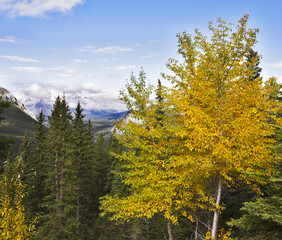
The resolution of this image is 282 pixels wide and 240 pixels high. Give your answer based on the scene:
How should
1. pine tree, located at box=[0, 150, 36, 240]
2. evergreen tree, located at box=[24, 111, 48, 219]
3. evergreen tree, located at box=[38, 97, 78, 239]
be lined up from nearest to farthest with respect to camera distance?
pine tree, located at box=[0, 150, 36, 240] < evergreen tree, located at box=[38, 97, 78, 239] < evergreen tree, located at box=[24, 111, 48, 219]

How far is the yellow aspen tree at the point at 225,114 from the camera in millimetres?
10234

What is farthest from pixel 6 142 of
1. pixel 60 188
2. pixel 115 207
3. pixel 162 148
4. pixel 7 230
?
pixel 60 188

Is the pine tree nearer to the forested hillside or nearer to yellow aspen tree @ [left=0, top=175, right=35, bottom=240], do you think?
yellow aspen tree @ [left=0, top=175, right=35, bottom=240]

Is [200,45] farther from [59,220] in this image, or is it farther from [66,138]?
[59,220]

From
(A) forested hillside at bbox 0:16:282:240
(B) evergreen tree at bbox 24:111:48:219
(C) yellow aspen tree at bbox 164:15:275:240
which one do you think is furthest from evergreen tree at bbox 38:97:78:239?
(C) yellow aspen tree at bbox 164:15:275:240

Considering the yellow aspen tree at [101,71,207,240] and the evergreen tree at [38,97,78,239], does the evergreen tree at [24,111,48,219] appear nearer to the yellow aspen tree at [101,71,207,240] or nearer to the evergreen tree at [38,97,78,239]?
the evergreen tree at [38,97,78,239]

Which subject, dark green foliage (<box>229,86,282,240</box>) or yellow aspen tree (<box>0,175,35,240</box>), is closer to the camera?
yellow aspen tree (<box>0,175,35,240</box>)

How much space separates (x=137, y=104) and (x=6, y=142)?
32.0ft

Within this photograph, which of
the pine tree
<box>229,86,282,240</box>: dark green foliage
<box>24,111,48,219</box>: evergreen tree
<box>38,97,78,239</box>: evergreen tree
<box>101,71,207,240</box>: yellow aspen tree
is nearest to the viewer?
the pine tree

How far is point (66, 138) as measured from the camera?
28.0m

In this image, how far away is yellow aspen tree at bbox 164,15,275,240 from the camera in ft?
33.6

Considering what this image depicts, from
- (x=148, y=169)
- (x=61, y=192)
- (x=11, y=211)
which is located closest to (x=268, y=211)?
(x=148, y=169)

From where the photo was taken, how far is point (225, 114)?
1073 cm

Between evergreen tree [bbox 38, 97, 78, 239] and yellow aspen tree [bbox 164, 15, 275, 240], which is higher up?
yellow aspen tree [bbox 164, 15, 275, 240]
